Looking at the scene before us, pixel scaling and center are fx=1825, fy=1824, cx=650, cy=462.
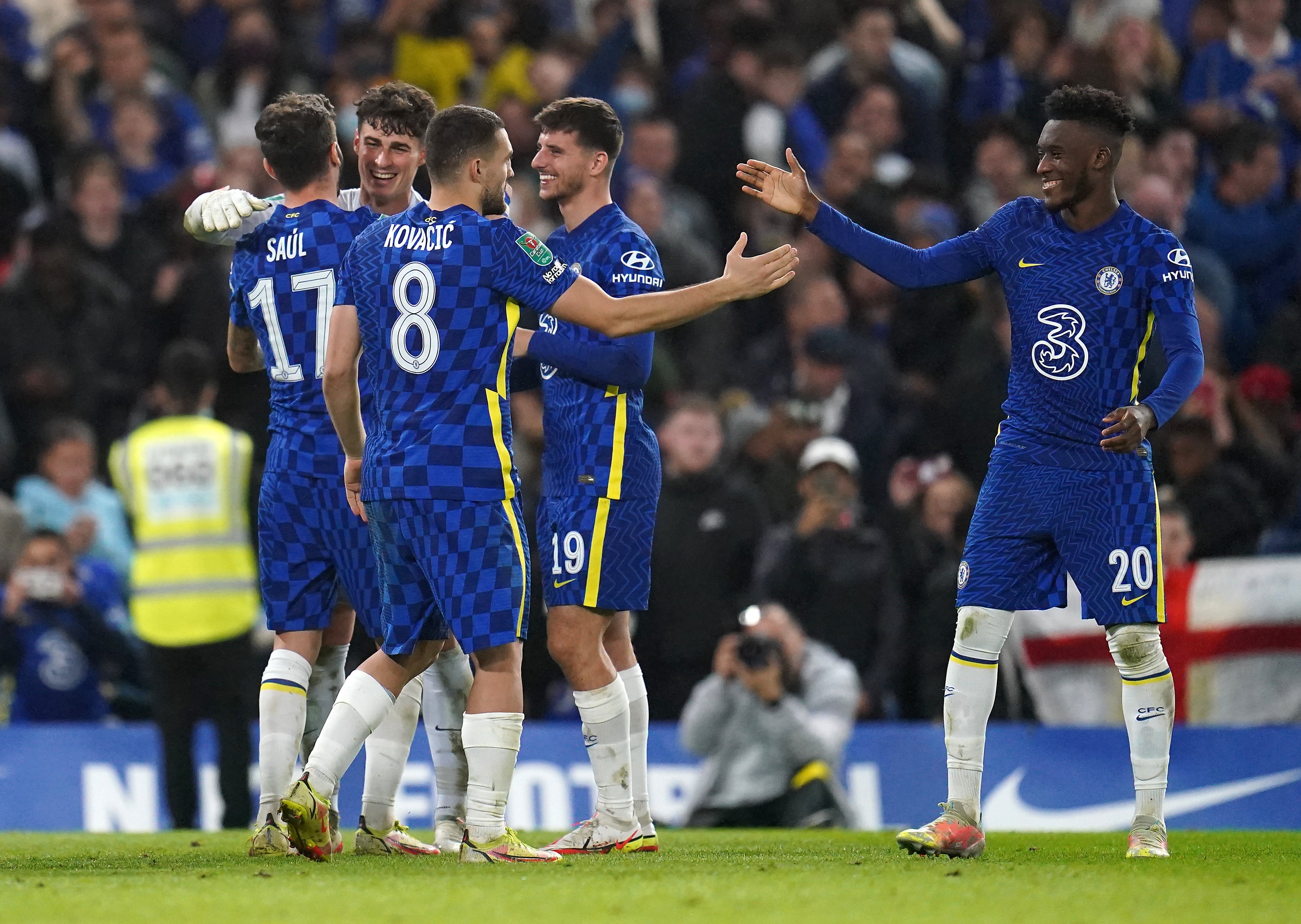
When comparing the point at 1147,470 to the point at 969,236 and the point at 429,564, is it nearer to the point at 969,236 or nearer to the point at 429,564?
the point at 969,236

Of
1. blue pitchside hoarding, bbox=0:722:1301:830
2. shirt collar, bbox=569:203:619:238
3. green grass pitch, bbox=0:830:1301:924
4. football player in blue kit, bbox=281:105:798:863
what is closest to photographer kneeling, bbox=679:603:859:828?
blue pitchside hoarding, bbox=0:722:1301:830

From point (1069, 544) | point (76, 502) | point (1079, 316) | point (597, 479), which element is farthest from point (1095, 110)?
point (76, 502)

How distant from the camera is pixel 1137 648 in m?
6.49

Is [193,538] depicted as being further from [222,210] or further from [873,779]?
[873,779]

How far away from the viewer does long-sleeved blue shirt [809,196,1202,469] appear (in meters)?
6.47

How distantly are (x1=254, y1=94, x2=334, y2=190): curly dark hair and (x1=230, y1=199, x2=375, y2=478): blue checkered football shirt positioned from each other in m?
0.13

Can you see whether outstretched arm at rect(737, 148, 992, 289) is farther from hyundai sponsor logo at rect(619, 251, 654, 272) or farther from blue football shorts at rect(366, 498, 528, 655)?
blue football shorts at rect(366, 498, 528, 655)

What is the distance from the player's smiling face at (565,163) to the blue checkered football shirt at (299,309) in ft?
2.33

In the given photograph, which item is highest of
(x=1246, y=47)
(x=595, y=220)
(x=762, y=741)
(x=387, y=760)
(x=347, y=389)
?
(x=1246, y=47)

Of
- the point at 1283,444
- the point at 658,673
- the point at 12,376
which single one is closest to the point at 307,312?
the point at 658,673

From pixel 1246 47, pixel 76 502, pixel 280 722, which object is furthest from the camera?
pixel 1246 47

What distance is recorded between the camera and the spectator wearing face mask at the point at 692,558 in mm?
10727

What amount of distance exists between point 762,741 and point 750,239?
4.93 metres

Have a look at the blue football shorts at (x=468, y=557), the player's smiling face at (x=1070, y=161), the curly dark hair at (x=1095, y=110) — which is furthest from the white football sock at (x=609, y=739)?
the curly dark hair at (x=1095, y=110)
